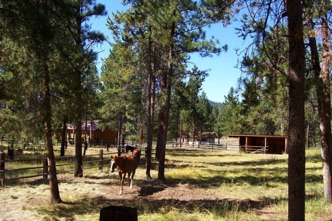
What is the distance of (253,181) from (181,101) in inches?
583

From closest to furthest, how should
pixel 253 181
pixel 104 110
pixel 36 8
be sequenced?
pixel 36 8, pixel 253 181, pixel 104 110

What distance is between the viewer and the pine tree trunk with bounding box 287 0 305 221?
5.94 meters

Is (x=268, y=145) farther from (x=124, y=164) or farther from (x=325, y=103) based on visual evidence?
(x=325, y=103)

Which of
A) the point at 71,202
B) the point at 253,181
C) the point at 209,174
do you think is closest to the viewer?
the point at 71,202

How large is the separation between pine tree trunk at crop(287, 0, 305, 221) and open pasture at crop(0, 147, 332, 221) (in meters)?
3.29

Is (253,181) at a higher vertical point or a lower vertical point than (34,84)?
lower

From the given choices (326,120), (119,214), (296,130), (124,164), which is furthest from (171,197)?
(119,214)

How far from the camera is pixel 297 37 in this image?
6039 millimetres

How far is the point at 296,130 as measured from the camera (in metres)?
5.93

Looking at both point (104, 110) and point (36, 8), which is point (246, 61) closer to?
point (36, 8)

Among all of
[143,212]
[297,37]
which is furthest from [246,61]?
[143,212]

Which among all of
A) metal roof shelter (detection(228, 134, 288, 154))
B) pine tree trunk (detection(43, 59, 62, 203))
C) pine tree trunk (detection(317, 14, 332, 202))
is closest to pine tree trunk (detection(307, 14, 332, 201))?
pine tree trunk (detection(317, 14, 332, 202))

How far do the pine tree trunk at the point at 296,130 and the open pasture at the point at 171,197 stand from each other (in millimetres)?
3289

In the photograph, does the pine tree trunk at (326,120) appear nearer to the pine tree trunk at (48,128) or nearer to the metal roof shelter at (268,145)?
the pine tree trunk at (48,128)
